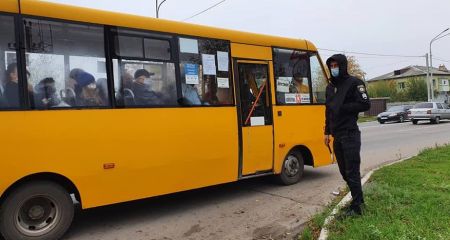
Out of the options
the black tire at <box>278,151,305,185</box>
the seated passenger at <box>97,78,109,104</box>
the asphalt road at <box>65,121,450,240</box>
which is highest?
the seated passenger at <box>97,78,109,104</box>

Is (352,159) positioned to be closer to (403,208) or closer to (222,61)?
(403,208)

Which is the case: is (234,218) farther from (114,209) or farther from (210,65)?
(210,65)

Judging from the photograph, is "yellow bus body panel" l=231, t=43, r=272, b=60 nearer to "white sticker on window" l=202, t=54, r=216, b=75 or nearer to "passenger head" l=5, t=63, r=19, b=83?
"white sticker on window" l=202, t=54, r=216, b=75

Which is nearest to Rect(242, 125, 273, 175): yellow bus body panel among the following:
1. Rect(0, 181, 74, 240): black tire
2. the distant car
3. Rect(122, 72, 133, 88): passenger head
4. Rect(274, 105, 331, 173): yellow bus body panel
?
Rect(274, 105, 331, 173): yellow bus body panel

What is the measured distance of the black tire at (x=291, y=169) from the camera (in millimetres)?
8500

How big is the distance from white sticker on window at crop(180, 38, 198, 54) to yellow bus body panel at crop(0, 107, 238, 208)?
35.6 inches

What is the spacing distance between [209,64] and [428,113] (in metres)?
25.9

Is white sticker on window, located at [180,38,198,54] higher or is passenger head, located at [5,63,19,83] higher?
white sticker on window, located at [180,38,198,54]

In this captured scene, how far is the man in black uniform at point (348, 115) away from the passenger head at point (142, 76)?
2.48m

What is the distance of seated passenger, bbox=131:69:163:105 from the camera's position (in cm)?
622

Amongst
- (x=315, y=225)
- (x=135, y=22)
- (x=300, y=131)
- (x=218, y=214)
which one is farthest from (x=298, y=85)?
(x=135, y=22)

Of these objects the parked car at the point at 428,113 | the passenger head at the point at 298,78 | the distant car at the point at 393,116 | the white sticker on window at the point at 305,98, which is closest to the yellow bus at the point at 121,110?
the passenger head at the point at 298,78

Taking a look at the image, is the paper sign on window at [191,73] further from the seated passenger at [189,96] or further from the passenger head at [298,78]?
the passenger head at [298,78]

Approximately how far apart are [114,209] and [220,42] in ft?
10.3
